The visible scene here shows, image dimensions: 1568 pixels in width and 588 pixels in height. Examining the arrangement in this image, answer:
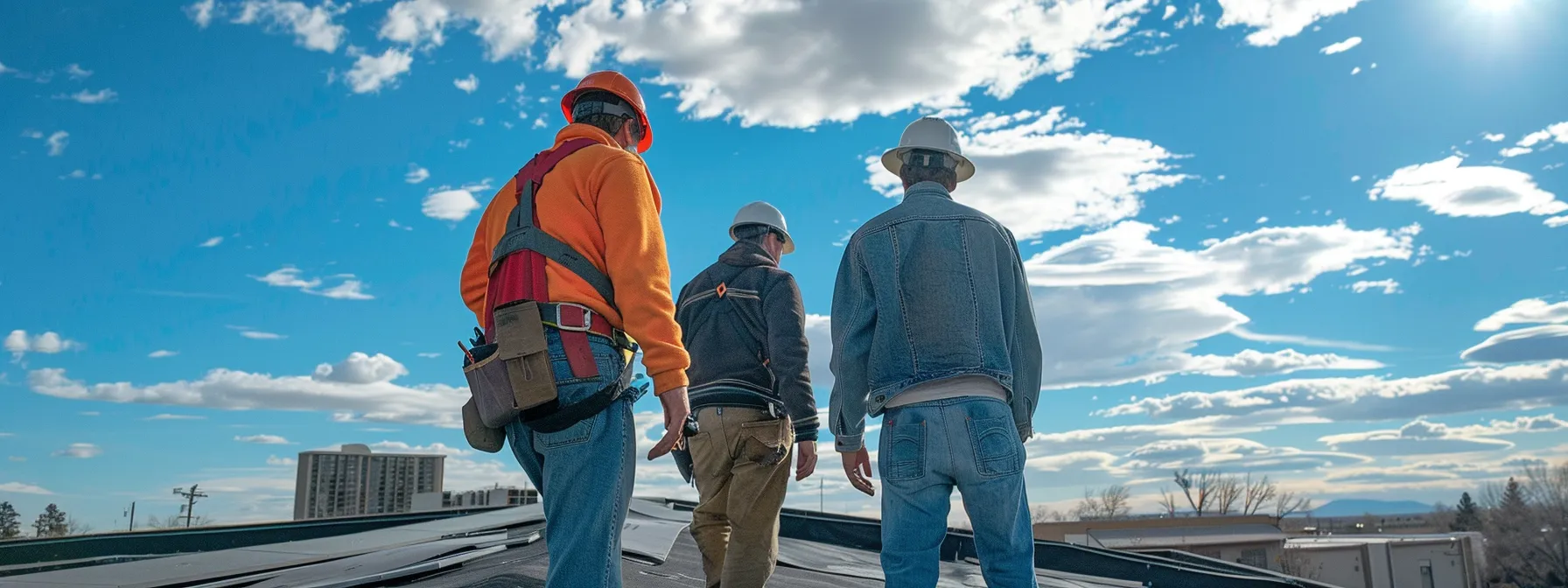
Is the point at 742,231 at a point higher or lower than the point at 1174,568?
higher

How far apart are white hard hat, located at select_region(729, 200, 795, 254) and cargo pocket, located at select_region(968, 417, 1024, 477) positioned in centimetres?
218

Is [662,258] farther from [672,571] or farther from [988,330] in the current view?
[672,571]

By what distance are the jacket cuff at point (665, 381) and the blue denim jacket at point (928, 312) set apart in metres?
0.86

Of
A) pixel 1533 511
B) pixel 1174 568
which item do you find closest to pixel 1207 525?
pixel 1533 511

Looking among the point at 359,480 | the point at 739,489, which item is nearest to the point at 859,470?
the point at 739,489

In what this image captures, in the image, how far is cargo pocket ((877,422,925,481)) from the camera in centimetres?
291

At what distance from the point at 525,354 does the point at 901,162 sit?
170 centimetres

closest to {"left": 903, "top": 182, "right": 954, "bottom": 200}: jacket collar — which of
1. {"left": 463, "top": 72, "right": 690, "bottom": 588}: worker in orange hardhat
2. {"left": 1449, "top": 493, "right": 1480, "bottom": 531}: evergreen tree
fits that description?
{"left": 463, "top": 72, "right": 690, "bottom": 588}: worker in orange hardhat

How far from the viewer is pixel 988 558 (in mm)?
2928

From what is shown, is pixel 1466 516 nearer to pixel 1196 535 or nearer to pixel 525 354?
pixel 1196 535

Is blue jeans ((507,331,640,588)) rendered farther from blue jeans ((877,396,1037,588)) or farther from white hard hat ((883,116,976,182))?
white hard hat ((883,116,976,182))

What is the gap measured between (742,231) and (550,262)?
2412mm

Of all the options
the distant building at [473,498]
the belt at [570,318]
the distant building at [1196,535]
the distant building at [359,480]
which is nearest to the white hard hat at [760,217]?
the belt at [570,318]

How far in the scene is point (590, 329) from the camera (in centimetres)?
247
